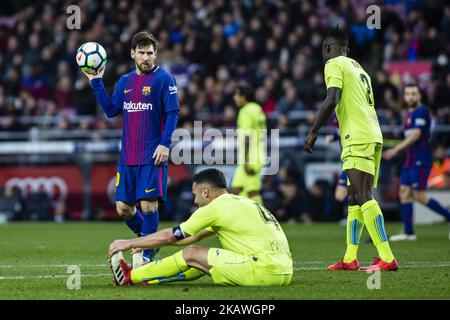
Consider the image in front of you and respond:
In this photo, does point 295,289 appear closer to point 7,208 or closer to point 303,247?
point 303,247

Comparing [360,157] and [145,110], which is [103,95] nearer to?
[145,110]

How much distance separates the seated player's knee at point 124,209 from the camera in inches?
373

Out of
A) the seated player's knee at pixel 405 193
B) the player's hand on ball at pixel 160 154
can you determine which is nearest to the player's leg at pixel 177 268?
the player's hand on ball at pixel 160 154

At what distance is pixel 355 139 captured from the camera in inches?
372

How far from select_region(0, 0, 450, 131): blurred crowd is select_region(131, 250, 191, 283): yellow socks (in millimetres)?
13058

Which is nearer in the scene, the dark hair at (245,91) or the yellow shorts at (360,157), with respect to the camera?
the yellow shorts at (360,157)

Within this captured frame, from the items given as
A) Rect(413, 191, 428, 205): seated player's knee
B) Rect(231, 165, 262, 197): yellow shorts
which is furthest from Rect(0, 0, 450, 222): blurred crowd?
Rect(413, 191, 428, 205): seated player's knee

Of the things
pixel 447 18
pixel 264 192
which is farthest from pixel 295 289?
pixel 447 18

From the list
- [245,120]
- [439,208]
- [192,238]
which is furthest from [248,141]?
[192,238]

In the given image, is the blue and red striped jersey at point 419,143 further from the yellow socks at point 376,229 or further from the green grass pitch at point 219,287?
the yellow socks at point 376,229

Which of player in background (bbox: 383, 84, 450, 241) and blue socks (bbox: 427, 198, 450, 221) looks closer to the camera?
player in background (bbox: 383, 84, 450, 241)

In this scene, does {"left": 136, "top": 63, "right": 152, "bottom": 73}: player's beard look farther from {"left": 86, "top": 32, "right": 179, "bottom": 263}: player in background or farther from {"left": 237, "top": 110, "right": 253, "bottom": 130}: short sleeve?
{"left": 237, "top": 110, "right": 253, "bottom": 130}: short sleeve

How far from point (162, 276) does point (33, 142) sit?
48.3 ft

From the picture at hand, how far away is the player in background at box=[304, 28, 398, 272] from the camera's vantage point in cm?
925
